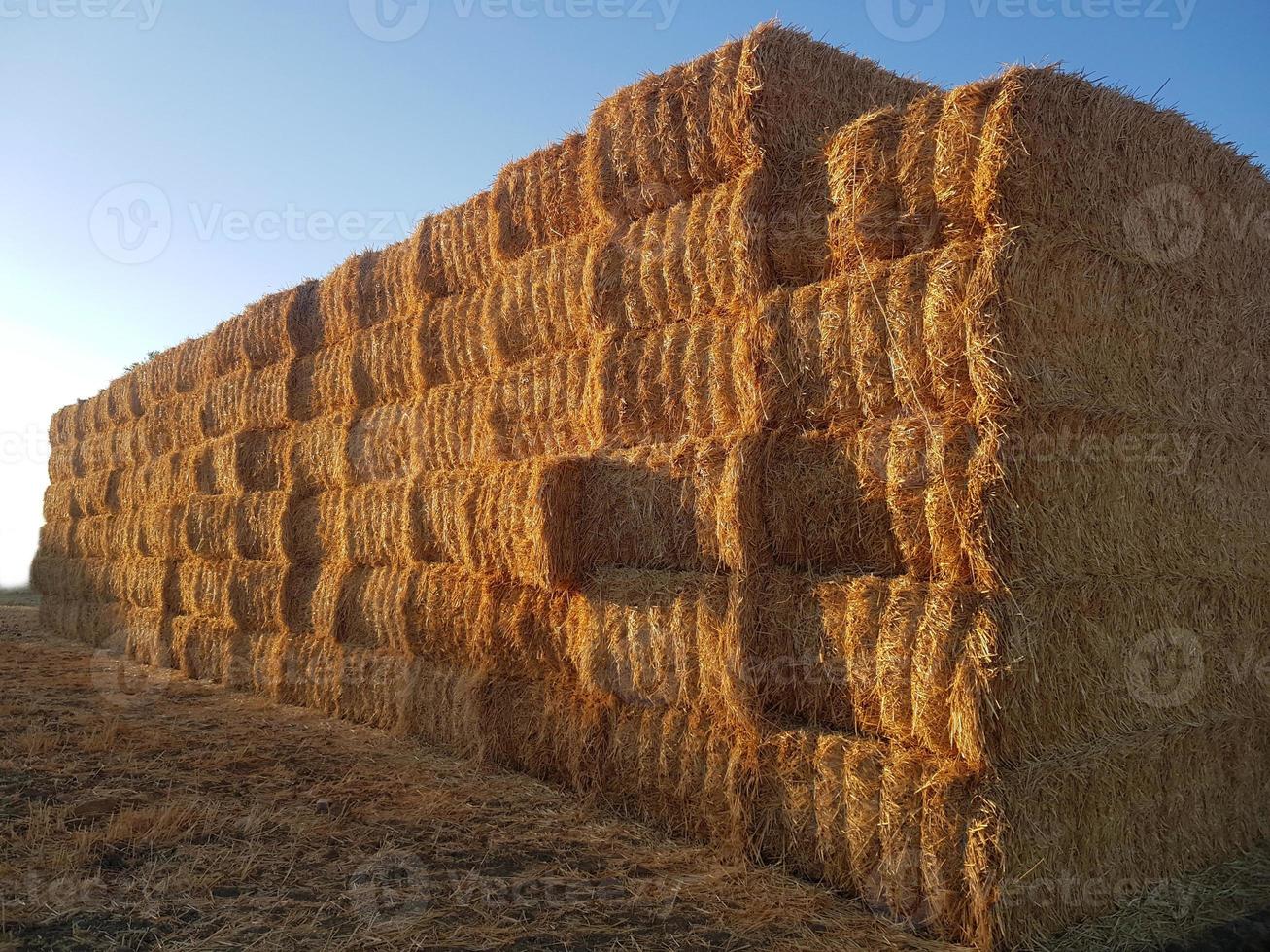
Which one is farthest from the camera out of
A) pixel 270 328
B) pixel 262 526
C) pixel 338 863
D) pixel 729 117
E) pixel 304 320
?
pixel 270 328

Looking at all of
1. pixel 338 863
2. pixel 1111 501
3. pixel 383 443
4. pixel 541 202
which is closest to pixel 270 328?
pixel 383 443

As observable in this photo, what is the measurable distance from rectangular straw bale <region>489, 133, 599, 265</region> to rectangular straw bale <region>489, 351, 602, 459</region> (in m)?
1.00

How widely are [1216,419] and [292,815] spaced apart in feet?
20.0

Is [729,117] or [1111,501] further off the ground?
[729,117]

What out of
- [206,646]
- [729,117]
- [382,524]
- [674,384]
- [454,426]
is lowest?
[206,646]

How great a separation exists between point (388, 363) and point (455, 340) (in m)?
1.20

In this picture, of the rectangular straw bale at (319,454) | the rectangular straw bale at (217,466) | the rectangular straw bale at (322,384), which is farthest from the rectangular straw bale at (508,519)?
the rectangular straw bale at (217,466)

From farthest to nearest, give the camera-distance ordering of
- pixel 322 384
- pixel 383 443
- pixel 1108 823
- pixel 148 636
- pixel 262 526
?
1. pixel 148 636
2. pixel 262 526
3. pixel 322 384
4. pixel 383 443
5. pixel 1108 823

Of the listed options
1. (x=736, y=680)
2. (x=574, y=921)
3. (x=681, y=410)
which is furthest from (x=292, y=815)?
(x=681, y=410)

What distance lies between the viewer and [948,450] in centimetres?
456

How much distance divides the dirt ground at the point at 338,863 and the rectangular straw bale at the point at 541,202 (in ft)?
13.6

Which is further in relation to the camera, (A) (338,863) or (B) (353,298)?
(B) (353,298)

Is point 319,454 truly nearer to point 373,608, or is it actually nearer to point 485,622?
point 373,608

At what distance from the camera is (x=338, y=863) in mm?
5422
